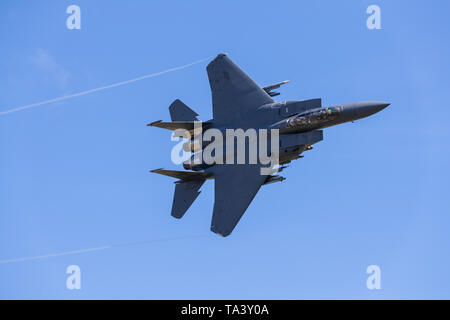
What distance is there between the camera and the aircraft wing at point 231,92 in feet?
97.2

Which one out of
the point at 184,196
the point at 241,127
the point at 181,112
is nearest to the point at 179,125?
the point at 181,112

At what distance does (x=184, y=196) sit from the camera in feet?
95.3

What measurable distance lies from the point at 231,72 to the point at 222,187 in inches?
236

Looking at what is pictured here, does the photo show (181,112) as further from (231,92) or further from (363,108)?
(363,108)

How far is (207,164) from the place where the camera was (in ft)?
95.3

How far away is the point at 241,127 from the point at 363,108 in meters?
5.68

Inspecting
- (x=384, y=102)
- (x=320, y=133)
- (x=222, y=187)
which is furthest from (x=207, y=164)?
(x=384, y=102)

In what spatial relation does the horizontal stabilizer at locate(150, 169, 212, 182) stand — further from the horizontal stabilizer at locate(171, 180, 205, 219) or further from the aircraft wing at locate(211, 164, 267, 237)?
the aircraft wing at locate(211, 164, 267, 237)

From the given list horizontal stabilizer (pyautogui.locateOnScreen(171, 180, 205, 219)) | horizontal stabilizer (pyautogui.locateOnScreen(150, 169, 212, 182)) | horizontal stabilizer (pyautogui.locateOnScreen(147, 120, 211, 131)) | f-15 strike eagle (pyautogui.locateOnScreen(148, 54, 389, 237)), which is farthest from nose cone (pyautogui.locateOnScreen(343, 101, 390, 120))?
horizontal stabilizer (pyautogui.locateOnScreen(171, 180, 205, 219))

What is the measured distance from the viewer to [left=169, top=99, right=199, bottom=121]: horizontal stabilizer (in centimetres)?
3073

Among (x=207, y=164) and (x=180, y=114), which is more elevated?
(x=180, y=114)

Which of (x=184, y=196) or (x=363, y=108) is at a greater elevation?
(x=363, y=108)

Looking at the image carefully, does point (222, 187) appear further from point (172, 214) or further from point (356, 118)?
point (356, 118)

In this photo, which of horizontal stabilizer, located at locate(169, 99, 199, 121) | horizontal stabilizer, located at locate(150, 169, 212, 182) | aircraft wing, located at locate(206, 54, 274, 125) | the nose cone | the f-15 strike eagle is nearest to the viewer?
the nose cone
